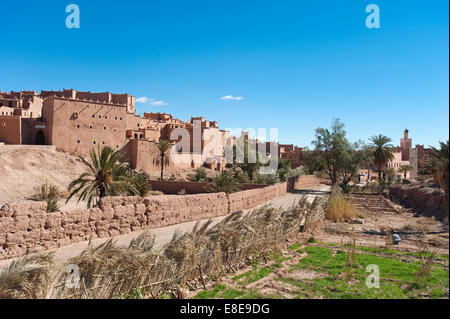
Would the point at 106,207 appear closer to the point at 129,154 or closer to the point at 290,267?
the point at 290,267

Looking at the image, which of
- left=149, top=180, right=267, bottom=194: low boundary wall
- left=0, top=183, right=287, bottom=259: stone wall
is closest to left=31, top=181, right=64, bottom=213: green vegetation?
left=0, top=183, right=287, bottom=259: stone wall

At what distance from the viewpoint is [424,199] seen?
69.8 feet

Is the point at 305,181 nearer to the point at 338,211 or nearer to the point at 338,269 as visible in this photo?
the point at 338,211

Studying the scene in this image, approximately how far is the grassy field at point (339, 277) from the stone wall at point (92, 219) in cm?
390

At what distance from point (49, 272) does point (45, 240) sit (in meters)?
4.52

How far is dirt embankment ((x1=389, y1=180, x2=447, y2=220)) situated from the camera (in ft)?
61.8

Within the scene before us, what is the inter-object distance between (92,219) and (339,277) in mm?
7493

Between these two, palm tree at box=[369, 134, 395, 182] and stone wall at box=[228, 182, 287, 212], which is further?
palm tree at box=[369, 134, 395, 182]

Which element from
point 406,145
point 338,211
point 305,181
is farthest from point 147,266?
point 406,145

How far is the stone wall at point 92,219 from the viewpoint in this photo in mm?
8312

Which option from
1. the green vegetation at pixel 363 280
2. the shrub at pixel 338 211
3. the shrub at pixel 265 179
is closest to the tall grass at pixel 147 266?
the green vegetation at pixel 363 280

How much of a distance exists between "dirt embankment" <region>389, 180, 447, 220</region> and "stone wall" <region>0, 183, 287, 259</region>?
12.6 m

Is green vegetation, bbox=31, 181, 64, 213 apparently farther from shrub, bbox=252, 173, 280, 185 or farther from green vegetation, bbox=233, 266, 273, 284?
shrub, bbox=252, 173, 280, 185
